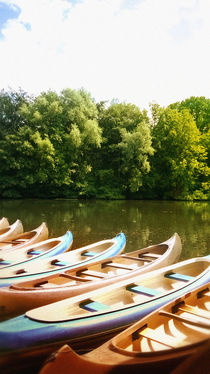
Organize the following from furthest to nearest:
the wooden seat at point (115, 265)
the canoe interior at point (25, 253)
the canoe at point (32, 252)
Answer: the canoe interior at point (25, 253), the canoe at point (32, 252), the wooden seat at point (115, 265)

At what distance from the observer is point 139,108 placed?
135 ft

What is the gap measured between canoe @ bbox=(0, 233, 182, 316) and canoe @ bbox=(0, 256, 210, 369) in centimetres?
54

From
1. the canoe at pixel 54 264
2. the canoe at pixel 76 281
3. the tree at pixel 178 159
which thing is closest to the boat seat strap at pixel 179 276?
the canoe at pixel 76 281

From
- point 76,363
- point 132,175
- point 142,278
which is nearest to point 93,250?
point 142,278

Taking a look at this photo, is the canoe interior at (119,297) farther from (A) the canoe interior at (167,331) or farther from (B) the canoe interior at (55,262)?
(B) the canoe interior at (55,262)

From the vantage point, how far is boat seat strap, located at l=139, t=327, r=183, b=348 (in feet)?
13.4

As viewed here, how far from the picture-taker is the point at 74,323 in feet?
13.3

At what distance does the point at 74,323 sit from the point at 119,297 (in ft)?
4.70

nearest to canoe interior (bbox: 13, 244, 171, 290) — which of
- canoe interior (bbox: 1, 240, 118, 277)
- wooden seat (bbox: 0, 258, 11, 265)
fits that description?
canoe interior (bbox: 1, 240, 118, 277)

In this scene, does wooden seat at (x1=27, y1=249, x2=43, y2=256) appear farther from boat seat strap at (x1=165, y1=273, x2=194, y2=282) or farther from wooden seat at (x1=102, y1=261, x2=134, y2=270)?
boat seat strap at (x1=165, y1=273, x2=194, y2=282)

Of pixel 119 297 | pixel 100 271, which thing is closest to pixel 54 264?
pixel 100 271

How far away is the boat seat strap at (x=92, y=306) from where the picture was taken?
453 centimetres

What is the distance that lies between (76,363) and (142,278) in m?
2.90

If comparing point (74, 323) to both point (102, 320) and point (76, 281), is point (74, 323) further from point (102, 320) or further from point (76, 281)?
point (76, 281)
